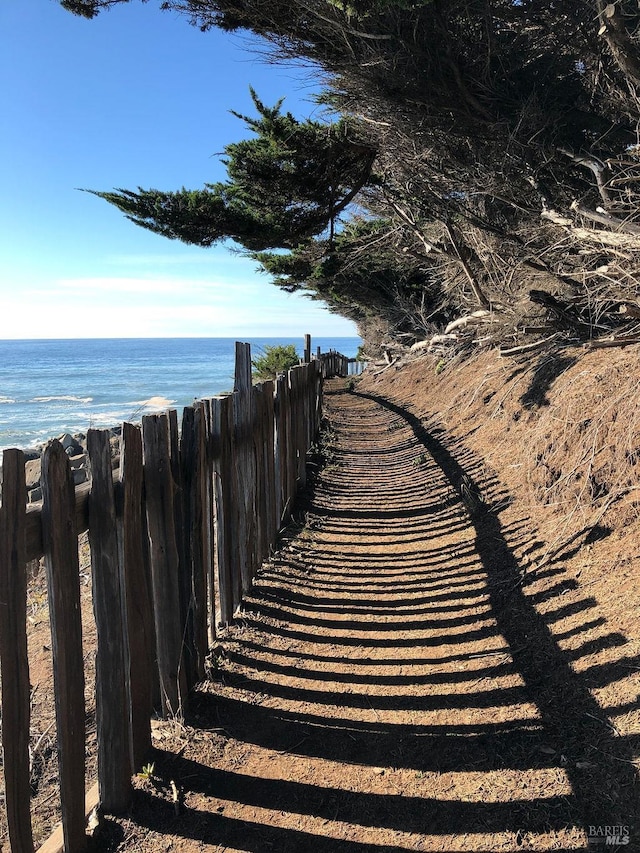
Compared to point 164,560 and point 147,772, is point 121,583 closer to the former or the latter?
point 164,560

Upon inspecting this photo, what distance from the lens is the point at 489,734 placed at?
267 cm

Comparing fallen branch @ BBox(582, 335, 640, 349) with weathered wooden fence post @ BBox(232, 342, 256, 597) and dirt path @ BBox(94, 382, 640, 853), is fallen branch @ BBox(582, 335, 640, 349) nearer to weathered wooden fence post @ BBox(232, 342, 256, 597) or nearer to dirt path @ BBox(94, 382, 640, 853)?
dirt path @ BBox(94, 382, 640, 853)

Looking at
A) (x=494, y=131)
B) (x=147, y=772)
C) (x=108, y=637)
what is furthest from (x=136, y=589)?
(x=494, y=131)

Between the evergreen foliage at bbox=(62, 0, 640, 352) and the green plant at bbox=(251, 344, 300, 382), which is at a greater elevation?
the evergreen foliage at bbox=(62, 0, 640, 352)

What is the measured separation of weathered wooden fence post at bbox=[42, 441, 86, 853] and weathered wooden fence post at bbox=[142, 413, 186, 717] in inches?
22.8

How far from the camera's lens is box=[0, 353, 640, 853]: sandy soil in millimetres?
2230

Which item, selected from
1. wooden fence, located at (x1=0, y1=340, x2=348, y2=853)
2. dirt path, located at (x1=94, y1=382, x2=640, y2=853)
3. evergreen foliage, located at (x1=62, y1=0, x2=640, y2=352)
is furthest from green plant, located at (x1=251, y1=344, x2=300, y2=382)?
wooden fence, located at (x1=0, y1=340, x2=348, y2=853)

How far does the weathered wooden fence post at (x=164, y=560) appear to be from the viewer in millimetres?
2559

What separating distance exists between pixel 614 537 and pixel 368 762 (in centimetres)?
236

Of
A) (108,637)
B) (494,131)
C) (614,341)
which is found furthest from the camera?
(494,131)

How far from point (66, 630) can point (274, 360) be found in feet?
63.0

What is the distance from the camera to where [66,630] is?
6.47ft

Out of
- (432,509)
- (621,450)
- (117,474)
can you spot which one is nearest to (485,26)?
(621,450)

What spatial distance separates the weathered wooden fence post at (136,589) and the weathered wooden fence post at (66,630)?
0.30 m
